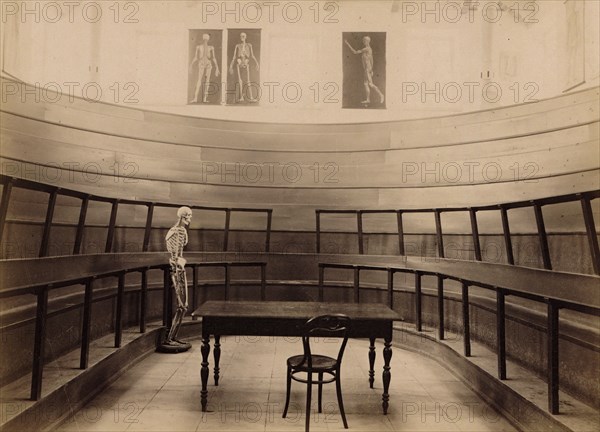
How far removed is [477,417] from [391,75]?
5.16 m

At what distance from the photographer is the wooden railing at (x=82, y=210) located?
10.0 feet

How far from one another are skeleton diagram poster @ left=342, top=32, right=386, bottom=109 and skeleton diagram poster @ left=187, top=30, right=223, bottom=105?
197cm

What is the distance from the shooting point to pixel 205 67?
23.6 feet

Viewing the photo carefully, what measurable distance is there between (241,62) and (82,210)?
3.79 metres

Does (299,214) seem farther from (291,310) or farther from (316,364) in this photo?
(316,364)

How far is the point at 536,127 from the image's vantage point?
18.3ft

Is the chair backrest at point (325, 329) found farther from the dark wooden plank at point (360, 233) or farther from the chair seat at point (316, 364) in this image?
the dark wooden plank at point (360, 233)

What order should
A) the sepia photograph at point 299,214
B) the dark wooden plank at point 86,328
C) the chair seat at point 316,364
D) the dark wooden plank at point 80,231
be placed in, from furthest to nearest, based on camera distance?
1. the dark wooden plank at point 80,231
2. the dark wooden plank at point 86,328
3. the sepia photograph at point 299,214
4. the chair seat at point 316,364

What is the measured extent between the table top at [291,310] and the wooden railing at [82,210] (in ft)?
4.76

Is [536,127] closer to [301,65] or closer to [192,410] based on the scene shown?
[301,65]

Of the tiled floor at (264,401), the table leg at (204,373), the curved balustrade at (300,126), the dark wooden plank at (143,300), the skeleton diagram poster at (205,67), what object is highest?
the skeleton diagram poster at (205,67)

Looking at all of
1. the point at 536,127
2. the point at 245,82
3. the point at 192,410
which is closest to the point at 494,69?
the point at 536,127

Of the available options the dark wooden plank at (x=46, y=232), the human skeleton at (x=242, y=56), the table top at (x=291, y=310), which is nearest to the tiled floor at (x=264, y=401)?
the table top at (x=291, y=310)

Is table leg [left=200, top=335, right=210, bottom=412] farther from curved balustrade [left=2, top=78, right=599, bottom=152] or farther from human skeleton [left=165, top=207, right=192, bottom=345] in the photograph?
curved balustrade [left=2, top=78, right=599, bottom=152]
